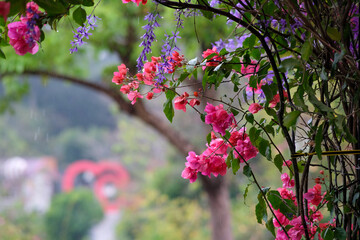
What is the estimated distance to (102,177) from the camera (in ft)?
21.2

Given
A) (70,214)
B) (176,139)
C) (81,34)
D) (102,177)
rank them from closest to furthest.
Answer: (81,34), (176,139), (70,214), (102,177)

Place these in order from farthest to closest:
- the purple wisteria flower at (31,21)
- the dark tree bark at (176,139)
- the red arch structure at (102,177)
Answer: the red arch structure at (102,177), the dark tree bark at (176,139), the purple wisteria flower at (31,21)

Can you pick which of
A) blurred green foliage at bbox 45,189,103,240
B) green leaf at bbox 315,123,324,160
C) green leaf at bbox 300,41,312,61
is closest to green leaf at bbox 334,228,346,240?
green leaf at bbox 315,123,324,160

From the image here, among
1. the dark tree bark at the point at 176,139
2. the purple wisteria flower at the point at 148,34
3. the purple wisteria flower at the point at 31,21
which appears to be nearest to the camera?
the purple wisteria flower at the point at 31,21

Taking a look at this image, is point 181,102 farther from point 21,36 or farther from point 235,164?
point 21,36

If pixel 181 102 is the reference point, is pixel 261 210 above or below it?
below

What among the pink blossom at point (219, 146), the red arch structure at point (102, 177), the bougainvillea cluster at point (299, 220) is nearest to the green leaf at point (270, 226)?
the bougainvillea cluster at point (299, 220)

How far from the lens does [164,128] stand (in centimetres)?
350

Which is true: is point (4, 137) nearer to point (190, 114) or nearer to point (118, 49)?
point (190, 114)

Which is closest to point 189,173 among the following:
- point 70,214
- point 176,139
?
point 176,139

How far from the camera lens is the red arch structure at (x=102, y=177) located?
6.17 metres

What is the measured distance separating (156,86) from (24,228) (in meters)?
5.23

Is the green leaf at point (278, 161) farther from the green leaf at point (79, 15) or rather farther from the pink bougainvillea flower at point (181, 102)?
the green leaf at point (79, 15)

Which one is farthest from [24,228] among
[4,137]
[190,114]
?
[190,114]
